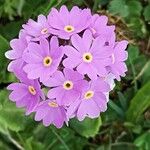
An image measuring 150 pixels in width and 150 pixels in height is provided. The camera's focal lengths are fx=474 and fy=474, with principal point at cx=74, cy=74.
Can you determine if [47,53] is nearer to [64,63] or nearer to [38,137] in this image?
[64,63]

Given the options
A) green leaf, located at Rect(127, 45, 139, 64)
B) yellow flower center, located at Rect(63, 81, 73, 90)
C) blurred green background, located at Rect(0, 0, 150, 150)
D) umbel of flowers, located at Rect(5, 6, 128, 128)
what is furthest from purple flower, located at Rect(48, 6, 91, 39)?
green leaf, located at Rect(127, 45, 139, 64)

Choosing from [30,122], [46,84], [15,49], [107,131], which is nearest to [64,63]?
[46,84]

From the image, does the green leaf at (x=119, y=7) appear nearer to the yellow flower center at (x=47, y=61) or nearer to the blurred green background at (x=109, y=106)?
the blurred green background at (x=109, y=106)

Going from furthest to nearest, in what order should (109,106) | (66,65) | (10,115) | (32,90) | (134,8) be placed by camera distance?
(134,8) → (109,106) → (10,115) → (32,90) → (66,65)

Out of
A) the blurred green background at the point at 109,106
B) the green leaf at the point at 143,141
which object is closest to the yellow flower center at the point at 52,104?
the blurred green background at the point at 109,106

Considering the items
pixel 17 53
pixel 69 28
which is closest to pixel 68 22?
pixel 69 28

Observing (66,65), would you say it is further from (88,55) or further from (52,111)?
(52,111)
